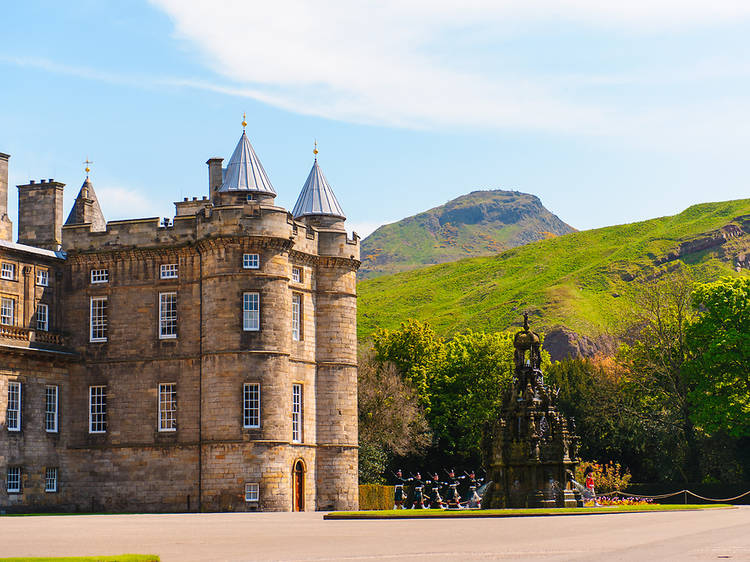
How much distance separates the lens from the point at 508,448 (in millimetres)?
39906

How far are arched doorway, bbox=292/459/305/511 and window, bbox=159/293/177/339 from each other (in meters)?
8.76

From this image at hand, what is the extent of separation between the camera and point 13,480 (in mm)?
50438

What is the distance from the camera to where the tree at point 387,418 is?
6888cm

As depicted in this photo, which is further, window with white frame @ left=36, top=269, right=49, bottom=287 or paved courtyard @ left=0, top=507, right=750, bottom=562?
window with white frame @ left=36, top=269, right=49, bottom=287

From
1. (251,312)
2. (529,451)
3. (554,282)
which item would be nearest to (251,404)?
(251,312)

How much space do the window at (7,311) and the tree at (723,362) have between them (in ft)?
121

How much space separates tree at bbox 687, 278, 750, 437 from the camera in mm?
60062

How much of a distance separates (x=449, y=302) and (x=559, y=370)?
3735 inches

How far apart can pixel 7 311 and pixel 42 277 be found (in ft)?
9.49

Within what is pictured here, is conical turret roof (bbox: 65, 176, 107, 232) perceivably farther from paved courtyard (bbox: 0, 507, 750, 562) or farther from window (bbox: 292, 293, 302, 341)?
paved courtyard (bbox: 0, 507, 750, 562)

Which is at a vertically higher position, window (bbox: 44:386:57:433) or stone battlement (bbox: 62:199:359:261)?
stone battlement (bbox: 62:199:359:261)

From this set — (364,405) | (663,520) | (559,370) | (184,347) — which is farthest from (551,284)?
(663,520)

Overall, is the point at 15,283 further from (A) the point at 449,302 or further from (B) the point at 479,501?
(A) the point at 449,302

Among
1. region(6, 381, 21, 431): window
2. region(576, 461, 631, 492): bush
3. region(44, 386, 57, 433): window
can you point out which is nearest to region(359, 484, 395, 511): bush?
region(576, 461, 631, 492): bush
